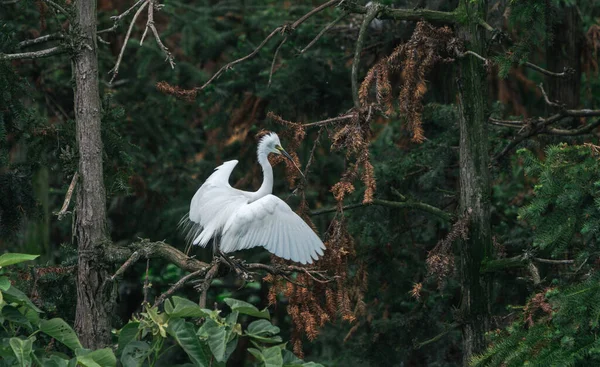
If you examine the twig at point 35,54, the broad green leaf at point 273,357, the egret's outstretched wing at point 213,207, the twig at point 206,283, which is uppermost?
the twig at point 35,54

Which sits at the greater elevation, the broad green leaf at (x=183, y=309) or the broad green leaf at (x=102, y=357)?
the broad green leaf at (x=183, y=309)

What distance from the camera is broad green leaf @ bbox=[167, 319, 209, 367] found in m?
4.96

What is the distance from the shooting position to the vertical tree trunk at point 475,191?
708 centimetres

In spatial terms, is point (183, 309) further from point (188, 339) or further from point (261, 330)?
point (261, 330)

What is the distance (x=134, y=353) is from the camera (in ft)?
17.0

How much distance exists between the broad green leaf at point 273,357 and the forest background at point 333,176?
0.01 meters

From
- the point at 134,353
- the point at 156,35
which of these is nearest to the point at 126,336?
the point at 134,353

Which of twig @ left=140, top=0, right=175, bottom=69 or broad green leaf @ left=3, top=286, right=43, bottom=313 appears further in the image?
twig @ left=140, top=0, right=175, bottom=69

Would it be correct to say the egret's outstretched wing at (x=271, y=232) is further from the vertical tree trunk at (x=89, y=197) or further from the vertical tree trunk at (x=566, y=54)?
the vertical tree trunk at (x=566, y=54)

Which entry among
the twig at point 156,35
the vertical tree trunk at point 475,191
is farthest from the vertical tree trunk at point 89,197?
the vertical tree trunk at point 475,191

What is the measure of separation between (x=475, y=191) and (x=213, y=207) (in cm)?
182

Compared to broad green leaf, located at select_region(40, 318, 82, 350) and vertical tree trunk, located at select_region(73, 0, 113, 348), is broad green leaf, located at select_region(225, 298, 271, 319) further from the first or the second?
vertical tree trunk, located at select_region(73, 0, 113, 348)

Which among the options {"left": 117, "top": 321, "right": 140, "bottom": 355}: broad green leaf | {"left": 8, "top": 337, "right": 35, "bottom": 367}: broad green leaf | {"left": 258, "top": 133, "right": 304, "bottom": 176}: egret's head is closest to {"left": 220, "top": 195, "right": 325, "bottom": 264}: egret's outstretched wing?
{"left": 258, "top": 133, "right": 304, "bottom": 176}: egret's head

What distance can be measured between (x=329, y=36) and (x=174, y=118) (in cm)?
243
